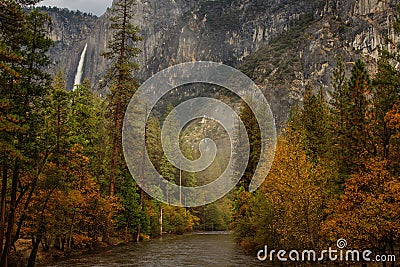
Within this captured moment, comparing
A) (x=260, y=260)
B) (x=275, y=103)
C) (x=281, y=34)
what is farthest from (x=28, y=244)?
(x=281, y=34)

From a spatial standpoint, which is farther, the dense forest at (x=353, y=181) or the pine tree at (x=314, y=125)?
the pine tree at (x=314, y=125)

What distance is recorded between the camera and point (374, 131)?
68.0ft

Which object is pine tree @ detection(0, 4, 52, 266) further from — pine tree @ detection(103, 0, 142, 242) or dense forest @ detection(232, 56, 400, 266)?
pine tree @ detection(103, 0, 142, 242)

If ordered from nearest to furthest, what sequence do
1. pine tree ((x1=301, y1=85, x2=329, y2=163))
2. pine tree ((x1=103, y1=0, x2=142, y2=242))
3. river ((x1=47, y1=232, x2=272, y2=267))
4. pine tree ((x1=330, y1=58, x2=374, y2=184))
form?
pine tree ((x1=330, y1=58, x2=374, y2=184))
river ((x1=47, y1=232, x2=272, y2=267))
pine tree ((x1=301, y1=85, x2=329, y2=163))
pine tree ((x1=103, y1=0, x2=142, y2=242))

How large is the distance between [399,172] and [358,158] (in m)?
1.97

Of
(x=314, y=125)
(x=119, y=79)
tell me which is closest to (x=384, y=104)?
(x=314, y=125)

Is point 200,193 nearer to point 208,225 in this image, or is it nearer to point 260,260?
point 208,225

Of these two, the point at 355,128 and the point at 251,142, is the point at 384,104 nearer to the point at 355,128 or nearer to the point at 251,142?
the point at 355,128

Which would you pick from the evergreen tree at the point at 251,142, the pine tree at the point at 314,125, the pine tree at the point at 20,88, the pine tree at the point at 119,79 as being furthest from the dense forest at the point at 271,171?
the evergreen tree at the point at 251,142

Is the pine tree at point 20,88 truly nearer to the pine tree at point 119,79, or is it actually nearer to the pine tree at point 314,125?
the pine tree at point 119,79

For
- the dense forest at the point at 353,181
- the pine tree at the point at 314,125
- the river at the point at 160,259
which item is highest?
the pine tree at the point at 314,125

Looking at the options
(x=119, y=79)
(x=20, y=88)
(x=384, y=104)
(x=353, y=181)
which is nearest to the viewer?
(x=20, y=88)

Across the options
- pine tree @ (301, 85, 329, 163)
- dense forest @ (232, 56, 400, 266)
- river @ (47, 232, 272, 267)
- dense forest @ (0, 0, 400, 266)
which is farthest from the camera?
pine tree @ (301, 85, 329, 163)

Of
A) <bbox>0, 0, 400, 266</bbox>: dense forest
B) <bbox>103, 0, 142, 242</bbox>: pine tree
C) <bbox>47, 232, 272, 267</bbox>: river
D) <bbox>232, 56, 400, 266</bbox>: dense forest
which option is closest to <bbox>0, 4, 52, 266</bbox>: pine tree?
<bbox>0, 0, 400, 266</bbox>: dense forest
